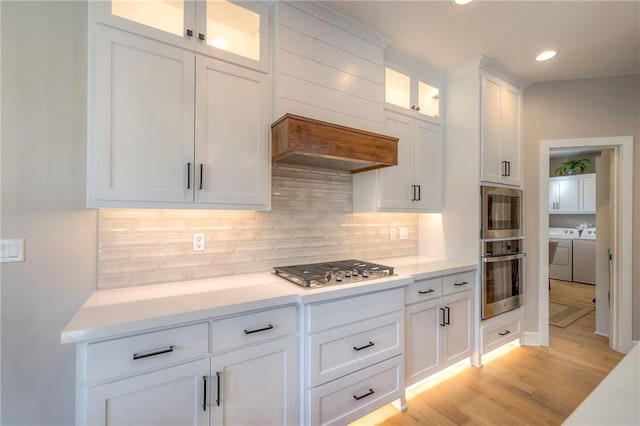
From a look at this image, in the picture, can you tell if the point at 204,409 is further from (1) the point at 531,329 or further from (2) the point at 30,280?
(1) the point at 531,329

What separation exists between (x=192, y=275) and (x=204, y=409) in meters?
0.75

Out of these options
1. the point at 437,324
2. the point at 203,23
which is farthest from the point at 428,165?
the point at 203,23

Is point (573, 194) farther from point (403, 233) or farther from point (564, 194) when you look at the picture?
point (403, 233)

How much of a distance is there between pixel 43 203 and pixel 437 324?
258cm

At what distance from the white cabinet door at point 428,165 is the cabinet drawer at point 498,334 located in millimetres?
1216

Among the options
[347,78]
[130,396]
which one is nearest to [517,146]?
[347,78]

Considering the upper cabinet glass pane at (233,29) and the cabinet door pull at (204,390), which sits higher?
the upper cabinet glass pane at (233,29)

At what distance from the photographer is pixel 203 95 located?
4.99 feet

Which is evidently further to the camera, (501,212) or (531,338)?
(531,338)

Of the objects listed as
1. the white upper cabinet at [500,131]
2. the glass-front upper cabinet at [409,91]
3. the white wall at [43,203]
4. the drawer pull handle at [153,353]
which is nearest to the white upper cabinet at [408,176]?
the glass-front upper cabinet at [409,91]

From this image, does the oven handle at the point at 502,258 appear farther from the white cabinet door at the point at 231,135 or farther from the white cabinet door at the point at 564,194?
the white cabinet door at the point at 564,194

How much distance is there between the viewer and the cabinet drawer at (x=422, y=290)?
6.61 ft

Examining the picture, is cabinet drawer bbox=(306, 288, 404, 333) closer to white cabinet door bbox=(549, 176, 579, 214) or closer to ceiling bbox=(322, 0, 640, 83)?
ceiling bbox=(322, 0, 640, 83)

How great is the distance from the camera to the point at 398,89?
2.60m
